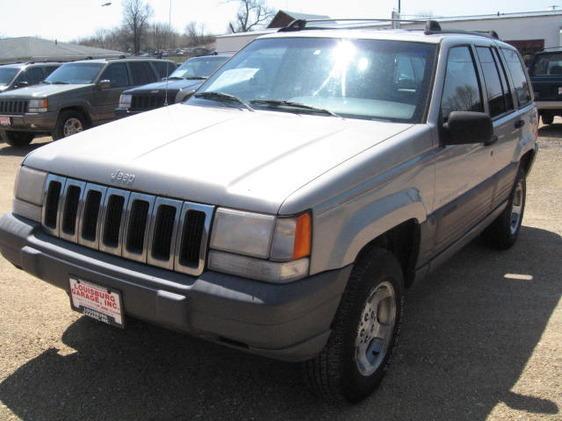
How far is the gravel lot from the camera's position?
2.97 meters

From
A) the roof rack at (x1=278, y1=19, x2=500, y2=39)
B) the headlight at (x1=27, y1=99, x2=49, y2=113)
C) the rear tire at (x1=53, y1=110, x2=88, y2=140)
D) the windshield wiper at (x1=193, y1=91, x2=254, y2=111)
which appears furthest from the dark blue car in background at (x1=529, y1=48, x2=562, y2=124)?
the windshield wiper at (x1=193, y1=91, x2=254, y2=111)

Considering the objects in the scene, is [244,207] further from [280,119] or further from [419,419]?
[419,419]

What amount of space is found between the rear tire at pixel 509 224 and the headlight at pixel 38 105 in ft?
29.0

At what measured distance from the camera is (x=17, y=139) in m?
12.6

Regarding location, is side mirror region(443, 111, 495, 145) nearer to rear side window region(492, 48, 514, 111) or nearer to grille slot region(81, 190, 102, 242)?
rear side window region(492, 48, 514, 111)

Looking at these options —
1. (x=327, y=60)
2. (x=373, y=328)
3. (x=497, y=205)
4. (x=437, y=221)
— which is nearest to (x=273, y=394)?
(x=373, y=328)

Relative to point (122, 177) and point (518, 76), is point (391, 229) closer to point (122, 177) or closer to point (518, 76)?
point (122, 177)

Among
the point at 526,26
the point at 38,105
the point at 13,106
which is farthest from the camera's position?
the point at 526,26

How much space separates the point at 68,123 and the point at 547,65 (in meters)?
11.1

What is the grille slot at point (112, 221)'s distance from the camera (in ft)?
9.14

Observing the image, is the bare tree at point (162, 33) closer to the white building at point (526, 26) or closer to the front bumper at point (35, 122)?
the front bumper at point (35, 122)

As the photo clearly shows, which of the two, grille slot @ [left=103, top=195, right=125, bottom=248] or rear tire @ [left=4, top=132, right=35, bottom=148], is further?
rear tire @ [left=4, top=132, right=35, bottom=148]

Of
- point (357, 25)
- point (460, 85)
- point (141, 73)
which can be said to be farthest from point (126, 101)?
point (460, 85)

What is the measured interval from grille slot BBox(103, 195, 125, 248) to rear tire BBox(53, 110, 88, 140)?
947cm
